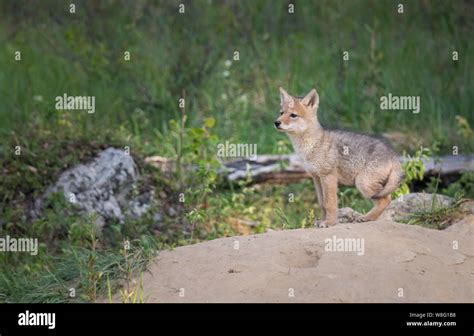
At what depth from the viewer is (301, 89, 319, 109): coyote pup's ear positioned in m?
9.15

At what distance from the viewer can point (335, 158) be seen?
29.3 feet

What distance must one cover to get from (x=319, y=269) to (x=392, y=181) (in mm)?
1754

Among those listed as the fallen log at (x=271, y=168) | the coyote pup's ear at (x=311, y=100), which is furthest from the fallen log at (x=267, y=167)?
the coyote pup's ear at (x=311, y=100)

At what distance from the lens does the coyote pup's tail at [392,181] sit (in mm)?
8812

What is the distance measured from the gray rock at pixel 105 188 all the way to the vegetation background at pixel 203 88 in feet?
0.46

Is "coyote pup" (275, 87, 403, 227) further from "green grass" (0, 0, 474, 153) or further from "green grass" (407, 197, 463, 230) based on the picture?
"green grass" (0, 0, 474, 153)

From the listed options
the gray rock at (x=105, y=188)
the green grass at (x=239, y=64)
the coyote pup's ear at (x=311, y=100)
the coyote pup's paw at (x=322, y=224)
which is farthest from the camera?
the green grass at (x=239, y=64)

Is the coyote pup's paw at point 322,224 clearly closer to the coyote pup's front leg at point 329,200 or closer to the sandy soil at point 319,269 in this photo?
the coyote pup's front leg at point 329,200

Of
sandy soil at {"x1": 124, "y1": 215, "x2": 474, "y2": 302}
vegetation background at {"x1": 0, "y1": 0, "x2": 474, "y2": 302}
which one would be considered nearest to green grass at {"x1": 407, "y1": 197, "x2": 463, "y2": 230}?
sandy soil at {"x1": 124, "y1": 215, "x2": 474, "y2": 302}

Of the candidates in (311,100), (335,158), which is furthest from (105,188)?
(335,158)

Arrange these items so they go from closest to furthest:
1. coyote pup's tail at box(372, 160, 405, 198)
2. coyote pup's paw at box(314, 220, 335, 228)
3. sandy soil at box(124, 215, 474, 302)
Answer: sandy soil at box(124, 215, 474, 302)
coyote pup's paw at box(314, 220, 335, 228)
coyote pup's tail at box(372, 160, 405, 198)

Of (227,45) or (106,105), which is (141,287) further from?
(227,45)

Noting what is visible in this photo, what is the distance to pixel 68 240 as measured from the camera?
33.8 feet

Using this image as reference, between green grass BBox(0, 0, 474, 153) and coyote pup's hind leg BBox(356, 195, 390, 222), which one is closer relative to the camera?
coyote pup's hind leg BBox(356, 195, 390, 222)
